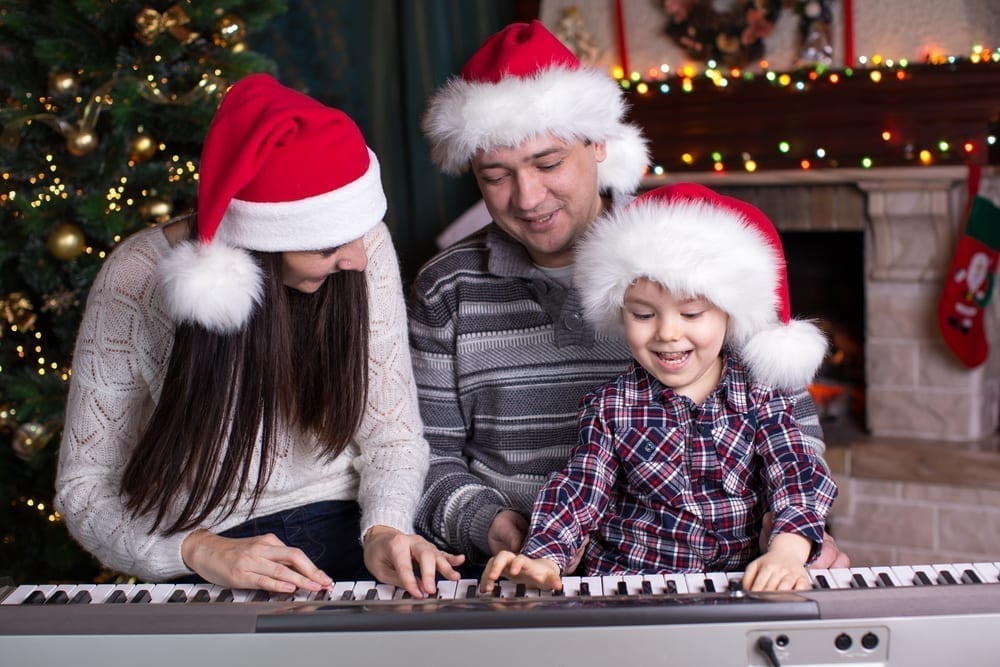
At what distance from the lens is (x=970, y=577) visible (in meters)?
1.19

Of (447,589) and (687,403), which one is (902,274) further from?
(447,589)

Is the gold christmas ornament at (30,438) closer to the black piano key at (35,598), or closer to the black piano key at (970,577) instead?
the black piano key at (35,598)

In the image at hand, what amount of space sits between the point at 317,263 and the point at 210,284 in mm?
167

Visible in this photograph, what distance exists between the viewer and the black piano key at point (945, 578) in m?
1.18

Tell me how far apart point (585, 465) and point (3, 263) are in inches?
61.5

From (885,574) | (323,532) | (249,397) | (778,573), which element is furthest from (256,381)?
(885,574)

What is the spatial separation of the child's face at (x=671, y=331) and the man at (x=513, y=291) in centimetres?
29

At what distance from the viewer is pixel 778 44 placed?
3516mm

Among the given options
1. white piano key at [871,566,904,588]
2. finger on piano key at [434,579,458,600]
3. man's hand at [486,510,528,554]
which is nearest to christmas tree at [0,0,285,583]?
man's hand at [486,510,528,554]

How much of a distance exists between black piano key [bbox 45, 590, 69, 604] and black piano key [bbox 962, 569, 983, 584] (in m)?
1.00

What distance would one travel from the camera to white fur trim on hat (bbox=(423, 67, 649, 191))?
1.79 m

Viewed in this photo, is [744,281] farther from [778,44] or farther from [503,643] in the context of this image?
[778,44]

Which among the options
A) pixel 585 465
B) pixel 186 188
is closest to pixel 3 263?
pixel 186 188

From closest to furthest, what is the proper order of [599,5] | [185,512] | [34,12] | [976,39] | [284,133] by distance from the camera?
[284,133] < [185,512] < [34,12] < [976,39] < [599,5]
